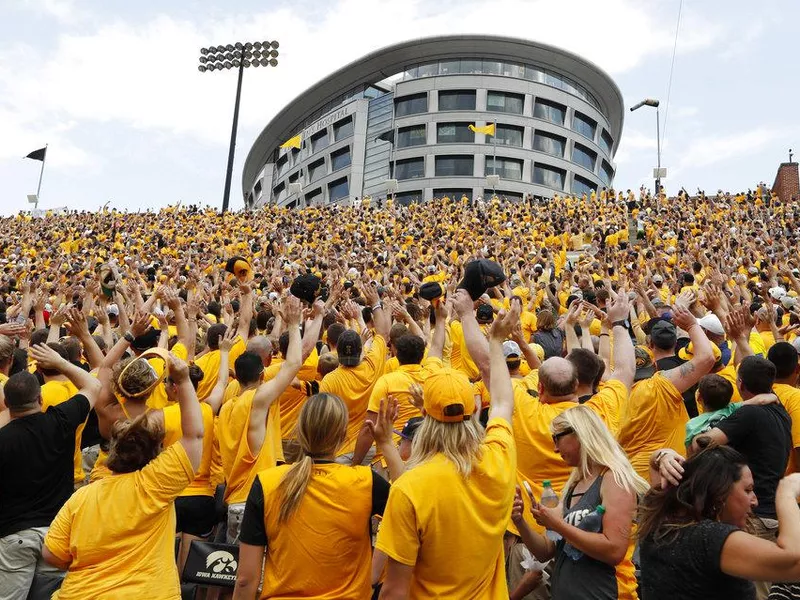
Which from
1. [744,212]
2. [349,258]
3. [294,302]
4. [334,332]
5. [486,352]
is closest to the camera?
[486,352]

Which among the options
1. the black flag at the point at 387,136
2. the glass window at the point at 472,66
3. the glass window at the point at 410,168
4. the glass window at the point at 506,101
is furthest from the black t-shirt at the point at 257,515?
the glass window at the point at 472,66

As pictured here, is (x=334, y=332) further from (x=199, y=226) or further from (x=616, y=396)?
(x=199, y=226)

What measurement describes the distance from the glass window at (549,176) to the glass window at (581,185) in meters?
1.78

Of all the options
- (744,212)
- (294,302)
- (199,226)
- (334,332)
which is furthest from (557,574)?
(199,226)

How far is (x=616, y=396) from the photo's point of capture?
414 cm

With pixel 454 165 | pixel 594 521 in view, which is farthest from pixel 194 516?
pixel 454 165

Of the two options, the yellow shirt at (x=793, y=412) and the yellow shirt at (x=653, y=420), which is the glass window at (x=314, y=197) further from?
the yellow shirt at (x=793, y=412)

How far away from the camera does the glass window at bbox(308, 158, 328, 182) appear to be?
7169cm

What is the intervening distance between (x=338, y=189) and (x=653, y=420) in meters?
66.8

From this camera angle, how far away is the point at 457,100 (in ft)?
217

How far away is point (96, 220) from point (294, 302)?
33.3 metres

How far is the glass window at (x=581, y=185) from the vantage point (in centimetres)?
6740

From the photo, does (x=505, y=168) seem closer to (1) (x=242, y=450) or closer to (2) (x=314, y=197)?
(2) (x=314, y=197)

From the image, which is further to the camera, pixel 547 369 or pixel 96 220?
pixel 96 220
